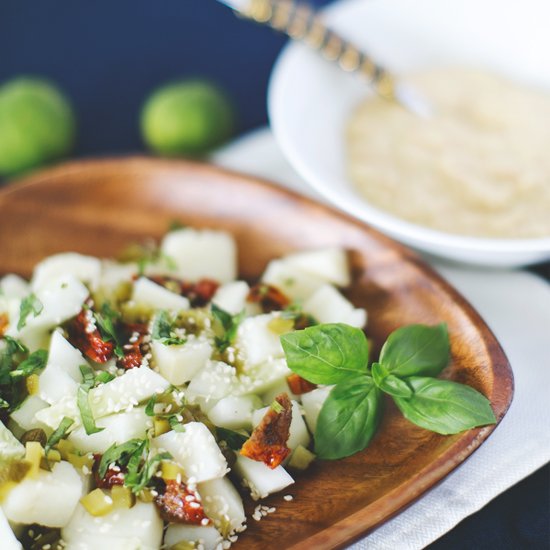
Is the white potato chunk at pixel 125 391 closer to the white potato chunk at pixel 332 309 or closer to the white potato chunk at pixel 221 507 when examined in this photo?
the white potato chunk at pixel 221 507

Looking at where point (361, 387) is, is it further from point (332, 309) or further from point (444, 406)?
point (332, 309)

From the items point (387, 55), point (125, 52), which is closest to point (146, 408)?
point (387, 55)

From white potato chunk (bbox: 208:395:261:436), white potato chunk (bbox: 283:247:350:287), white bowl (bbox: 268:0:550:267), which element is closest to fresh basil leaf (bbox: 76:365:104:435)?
white potato chunk (bbox: 208:395:261:436)

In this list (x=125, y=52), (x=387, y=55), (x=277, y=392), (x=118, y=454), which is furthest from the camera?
(x=125, y=52)

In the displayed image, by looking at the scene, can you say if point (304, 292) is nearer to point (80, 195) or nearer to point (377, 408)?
point (377, 408)

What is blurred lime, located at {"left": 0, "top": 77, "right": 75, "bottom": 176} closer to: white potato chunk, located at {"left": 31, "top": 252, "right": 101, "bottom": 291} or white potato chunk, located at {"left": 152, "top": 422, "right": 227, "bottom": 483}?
white potato chunk, located at {"left": 31, "top": 252, "right": 101, "bottom": 291}

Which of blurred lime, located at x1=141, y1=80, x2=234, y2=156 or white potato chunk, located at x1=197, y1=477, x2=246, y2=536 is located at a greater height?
blurred lime, located at x1=141, y1=80, x2=234, y2=156

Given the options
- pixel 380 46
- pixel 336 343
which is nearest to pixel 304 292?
pixel 336 343
